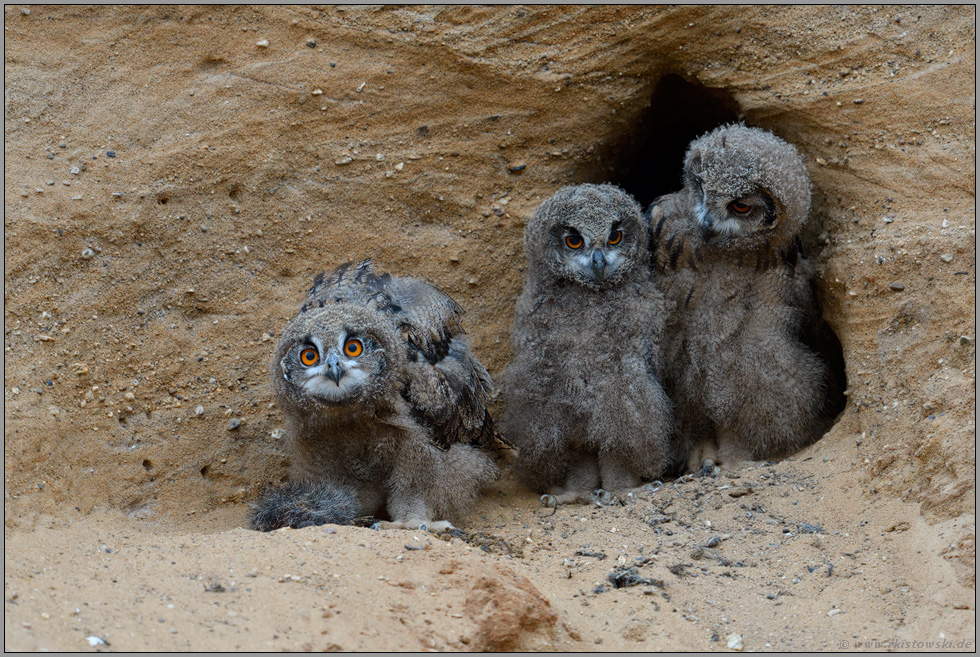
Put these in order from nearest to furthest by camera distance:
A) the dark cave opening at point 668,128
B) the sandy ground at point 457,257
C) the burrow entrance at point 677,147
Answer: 1. the sandy ground at point 457,257
2. the burrow entrance at point 677,147
3. the dark cave opening at point 668,128

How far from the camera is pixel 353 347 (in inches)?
199

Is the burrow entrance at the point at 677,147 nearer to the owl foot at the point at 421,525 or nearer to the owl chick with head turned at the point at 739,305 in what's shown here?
the owl chick with head turned at the point at 739,305

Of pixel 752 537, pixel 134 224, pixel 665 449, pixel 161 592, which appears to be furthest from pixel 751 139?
pixel 161 592

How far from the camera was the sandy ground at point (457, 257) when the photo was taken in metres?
4.51

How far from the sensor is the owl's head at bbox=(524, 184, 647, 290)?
18.9 ft

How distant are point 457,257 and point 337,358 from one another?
5.60 ft

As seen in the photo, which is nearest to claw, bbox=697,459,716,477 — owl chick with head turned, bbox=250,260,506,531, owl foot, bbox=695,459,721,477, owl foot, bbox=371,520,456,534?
owl foot, bbox=695,459,721,477

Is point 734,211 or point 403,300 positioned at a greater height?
point 734,211

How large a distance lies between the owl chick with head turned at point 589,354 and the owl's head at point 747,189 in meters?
0.40

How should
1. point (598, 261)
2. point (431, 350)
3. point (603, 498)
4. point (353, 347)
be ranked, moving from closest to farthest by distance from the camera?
point (353, 347), point (431, 350), point (598, 261), point (603, 498)

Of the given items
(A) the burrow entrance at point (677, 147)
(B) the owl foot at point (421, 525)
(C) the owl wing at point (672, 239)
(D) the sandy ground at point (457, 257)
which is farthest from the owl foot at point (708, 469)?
(B) the owl foot at point (421, 525)

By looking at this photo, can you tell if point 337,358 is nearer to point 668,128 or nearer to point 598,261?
point 598,261

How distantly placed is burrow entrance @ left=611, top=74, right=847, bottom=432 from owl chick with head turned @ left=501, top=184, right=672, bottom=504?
1.02 meters

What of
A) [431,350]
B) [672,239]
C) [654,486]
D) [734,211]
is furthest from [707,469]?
[431,350]
